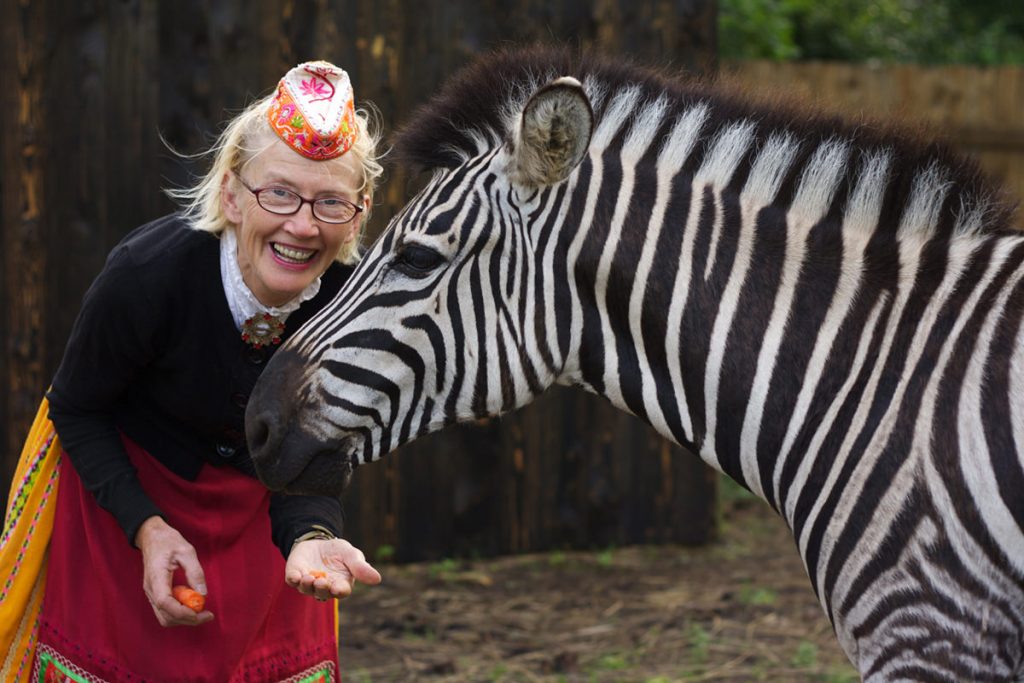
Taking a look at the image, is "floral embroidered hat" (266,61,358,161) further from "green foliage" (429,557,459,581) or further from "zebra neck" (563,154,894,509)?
"green foliage" (429,557,459,581)

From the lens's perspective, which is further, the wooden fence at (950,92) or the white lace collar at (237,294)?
the wooden fence at (950,92)

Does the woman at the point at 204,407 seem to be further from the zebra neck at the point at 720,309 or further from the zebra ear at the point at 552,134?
the zebra neck at the point at 720,309

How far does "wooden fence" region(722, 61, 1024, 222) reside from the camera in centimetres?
872

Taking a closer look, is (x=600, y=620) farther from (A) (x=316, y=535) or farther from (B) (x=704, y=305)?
(B) (x=704, y=305)

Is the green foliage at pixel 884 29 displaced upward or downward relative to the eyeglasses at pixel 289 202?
upward

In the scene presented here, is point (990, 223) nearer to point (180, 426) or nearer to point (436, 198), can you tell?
point (436, 198)

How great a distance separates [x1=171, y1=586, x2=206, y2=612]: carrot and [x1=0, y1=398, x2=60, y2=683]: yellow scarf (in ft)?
1.52

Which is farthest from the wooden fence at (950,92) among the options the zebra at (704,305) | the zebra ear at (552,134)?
the zebra ear at (552,134)

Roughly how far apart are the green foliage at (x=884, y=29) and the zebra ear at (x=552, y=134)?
331 inches

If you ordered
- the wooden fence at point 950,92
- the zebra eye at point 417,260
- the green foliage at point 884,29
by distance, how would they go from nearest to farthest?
the zebra eye at point 417,260 → the wooden fence at point 950,92 → the green foliage at point 884,29

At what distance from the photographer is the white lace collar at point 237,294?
2.84m

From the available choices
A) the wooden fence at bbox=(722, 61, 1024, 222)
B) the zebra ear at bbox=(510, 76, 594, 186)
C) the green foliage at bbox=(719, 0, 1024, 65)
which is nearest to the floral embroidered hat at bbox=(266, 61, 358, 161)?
the zebra ear at bbox=(510, 76, 594, 186)

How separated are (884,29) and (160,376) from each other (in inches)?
490

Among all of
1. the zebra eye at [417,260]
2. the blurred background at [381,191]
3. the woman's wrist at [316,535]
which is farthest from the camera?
the blurred background at [381,191]
